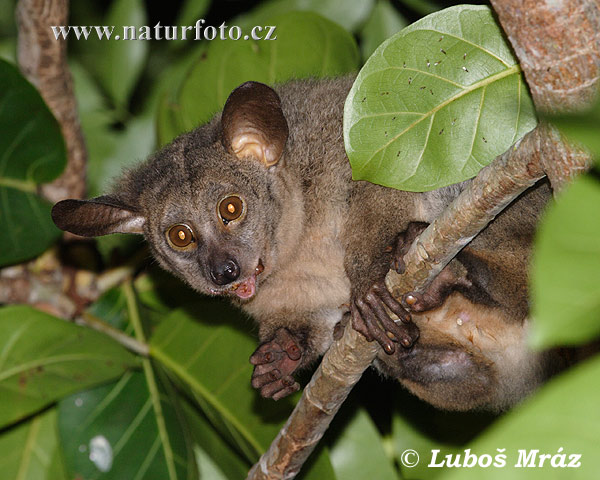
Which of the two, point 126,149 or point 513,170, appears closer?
point 513,170

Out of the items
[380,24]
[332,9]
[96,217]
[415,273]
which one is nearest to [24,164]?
[96,217]

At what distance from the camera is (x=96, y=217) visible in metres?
3.05

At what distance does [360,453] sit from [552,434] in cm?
262

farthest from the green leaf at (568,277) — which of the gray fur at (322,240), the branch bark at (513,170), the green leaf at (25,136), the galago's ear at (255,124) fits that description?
the green leaf at (25,136)

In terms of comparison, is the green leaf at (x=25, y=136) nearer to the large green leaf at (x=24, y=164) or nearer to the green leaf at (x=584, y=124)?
the large green leaf at (x=24, y=164)

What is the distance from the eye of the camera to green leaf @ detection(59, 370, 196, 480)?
3.33 metres

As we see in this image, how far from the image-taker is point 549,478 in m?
0.71

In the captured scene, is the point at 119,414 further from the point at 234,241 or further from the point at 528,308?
the point at 528,308

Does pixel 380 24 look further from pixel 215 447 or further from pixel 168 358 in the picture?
pixel 215 447

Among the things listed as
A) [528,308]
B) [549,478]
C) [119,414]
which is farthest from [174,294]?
A: [549,478]

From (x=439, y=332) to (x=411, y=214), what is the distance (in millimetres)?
544

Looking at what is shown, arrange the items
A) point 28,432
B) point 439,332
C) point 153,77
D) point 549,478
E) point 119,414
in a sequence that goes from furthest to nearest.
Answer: point 153,77 < point 28,432 < point 119,414 < point 439,332 < point 549,478

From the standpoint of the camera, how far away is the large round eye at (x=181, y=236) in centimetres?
302

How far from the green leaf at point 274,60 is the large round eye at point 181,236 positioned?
0.74 meters
